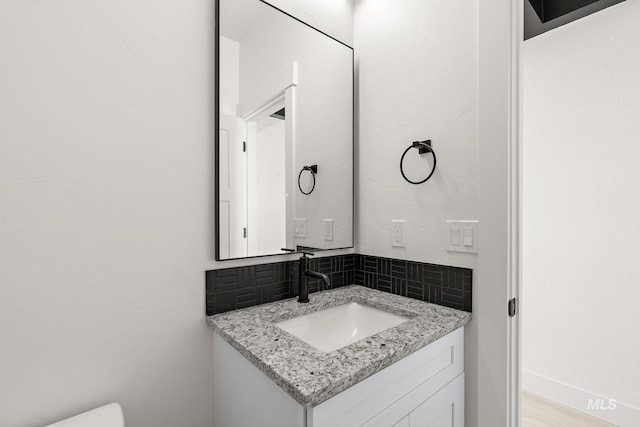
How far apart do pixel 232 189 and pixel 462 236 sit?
915mm

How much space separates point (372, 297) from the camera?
1414 mm

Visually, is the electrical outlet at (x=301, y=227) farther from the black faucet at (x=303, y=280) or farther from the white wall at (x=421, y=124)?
the white wall at (x=421, y=124)

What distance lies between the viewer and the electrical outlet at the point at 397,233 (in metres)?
1.42

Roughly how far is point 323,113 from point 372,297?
91cm

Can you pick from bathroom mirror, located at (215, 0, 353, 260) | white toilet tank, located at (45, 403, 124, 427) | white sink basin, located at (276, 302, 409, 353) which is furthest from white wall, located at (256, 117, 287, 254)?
white toilet tank, located at (45, 403, 124, 427)

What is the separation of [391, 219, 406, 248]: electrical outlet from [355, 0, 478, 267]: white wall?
24 millimetres
